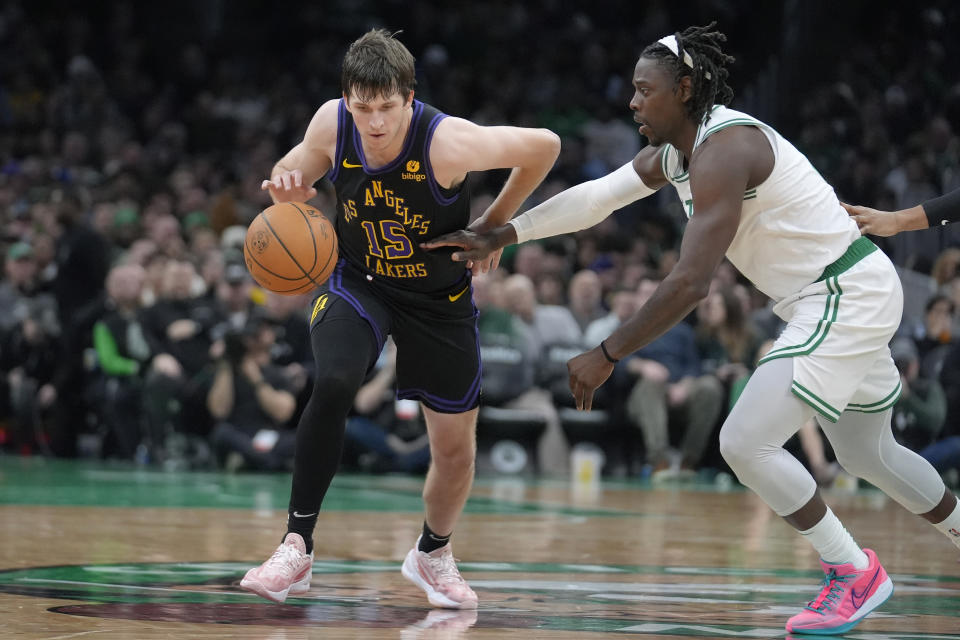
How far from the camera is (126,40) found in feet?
66.3

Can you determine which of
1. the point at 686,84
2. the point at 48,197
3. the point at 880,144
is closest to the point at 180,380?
the point at 48,197

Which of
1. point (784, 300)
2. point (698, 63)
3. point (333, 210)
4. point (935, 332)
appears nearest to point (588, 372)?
point (784, 300)

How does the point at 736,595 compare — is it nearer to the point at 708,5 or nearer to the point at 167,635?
the point at 167,635

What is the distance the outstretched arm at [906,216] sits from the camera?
495cm

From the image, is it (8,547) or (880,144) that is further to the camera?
(880,144)

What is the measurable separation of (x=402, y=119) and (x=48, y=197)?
40.0 ft

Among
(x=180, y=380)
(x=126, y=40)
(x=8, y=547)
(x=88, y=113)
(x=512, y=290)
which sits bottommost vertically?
(x=8, y=547)

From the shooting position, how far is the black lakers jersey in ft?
16.5

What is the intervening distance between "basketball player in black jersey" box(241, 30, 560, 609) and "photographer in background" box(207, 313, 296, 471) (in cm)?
659

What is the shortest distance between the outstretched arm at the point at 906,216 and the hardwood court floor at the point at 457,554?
52.1 inches

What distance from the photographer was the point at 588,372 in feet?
14.1

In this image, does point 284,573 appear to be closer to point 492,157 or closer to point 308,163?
point 308,163

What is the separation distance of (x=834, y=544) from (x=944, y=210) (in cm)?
129

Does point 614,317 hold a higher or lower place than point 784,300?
higher
